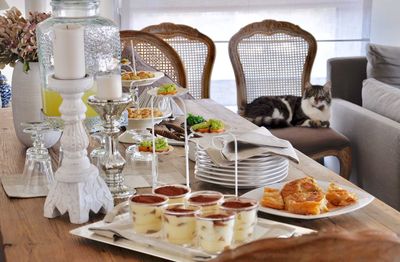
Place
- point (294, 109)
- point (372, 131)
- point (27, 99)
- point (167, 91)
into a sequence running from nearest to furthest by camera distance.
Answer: point (27, 99) → point (167, 91) → point (372, 131) → point (294, 109)

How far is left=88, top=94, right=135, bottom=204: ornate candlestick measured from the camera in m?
1.78

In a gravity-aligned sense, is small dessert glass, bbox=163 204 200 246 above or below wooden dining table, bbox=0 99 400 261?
above

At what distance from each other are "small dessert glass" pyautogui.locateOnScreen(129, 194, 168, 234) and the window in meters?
3.50

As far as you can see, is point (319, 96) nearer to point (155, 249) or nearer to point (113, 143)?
point (113, 143)

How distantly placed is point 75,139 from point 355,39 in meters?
3.86

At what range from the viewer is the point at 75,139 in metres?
1.66

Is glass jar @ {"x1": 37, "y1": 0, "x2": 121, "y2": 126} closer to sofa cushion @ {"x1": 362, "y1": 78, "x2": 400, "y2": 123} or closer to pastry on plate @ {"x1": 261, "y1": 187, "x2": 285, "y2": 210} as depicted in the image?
pastry on plate @ {"x1": 261, "y1": 187, "x2": 285, "y2": 210}

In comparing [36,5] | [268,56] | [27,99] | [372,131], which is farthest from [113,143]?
[36,5]

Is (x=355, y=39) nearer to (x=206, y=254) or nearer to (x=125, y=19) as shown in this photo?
(x=125, y=19)

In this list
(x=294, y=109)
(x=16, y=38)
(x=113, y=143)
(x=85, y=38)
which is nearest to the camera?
(x=113, y=143)

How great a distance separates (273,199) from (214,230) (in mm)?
355

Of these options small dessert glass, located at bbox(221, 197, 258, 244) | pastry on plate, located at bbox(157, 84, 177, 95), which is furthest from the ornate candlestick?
pastry on plate, located at bbox(157, 84, 177, 95)

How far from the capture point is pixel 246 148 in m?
1.88

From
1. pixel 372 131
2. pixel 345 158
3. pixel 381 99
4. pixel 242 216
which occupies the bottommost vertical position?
pixel 345 158
